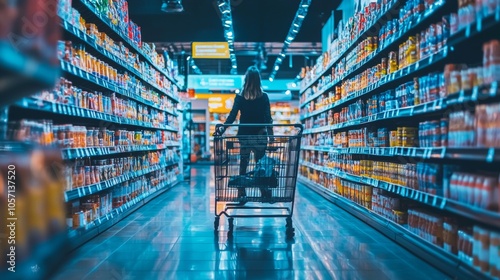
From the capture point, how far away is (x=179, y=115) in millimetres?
10875

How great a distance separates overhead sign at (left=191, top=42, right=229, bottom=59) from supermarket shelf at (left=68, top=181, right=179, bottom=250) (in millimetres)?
6033

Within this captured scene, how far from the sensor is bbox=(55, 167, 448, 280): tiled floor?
2.93 m

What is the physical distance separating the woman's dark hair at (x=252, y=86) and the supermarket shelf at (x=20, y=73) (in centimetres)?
366

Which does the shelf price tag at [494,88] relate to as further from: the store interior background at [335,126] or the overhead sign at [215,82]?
the overhead sign at [215,82]

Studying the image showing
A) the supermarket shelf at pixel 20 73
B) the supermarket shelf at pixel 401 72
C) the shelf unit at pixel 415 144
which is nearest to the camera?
the supermarket shelf at pixel 20 73

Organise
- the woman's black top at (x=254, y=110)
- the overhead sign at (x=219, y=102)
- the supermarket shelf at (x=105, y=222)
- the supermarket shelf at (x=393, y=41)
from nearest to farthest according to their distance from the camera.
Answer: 1. the supermarket shelf at (x=393, y=41)
2. the supermarket shelf at (x=105, y=222)
3. the woman's black top at (x=254, y=110)
4. the overhead sign at (x=219, y=102)

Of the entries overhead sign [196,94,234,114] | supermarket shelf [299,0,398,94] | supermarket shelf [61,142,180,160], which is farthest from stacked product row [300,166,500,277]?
overhead sign [196,94,234,114]

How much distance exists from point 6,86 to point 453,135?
249 centimetres

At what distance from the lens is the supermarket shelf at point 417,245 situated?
2.55m

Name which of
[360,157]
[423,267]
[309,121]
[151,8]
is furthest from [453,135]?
[151,8]

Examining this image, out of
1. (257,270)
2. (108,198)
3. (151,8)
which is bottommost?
(257,270)

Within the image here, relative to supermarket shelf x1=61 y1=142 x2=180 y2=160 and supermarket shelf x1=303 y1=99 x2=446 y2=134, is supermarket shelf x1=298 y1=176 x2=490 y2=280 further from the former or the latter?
supermarket shelf x1=61 y1=142 x2=180 y2=160

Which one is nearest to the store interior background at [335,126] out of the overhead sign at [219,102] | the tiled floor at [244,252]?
the tiled floor at [244,252]

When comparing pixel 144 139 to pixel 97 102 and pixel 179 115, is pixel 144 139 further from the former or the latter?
pixel 179 115
